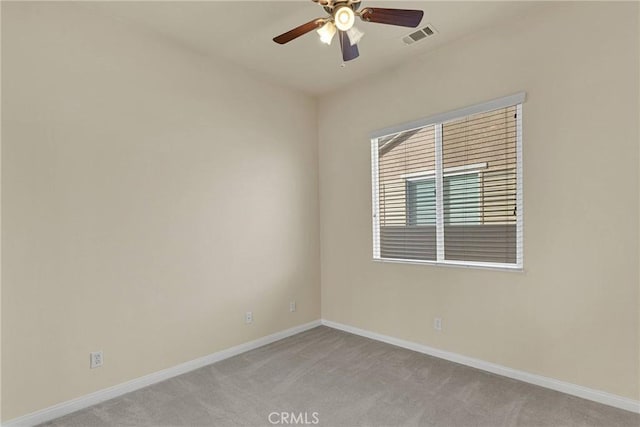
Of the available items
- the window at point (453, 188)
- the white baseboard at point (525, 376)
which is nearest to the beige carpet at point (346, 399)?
the white baseboard at point (525, 376)

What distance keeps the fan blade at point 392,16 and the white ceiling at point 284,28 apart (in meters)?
0.61

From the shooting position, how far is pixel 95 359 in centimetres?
244

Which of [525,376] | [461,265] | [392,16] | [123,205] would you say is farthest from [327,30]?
[525,376]

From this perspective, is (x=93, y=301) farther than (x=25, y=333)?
Yes

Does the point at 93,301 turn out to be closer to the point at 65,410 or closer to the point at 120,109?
the point at 65,410

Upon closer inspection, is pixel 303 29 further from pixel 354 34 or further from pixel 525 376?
pixel 525 376

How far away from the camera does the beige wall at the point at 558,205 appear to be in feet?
7.27

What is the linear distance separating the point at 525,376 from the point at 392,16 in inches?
113

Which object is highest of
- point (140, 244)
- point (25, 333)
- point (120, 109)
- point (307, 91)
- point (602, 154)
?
point (307, 91)

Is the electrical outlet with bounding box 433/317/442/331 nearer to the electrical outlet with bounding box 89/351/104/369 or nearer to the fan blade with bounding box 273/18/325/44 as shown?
the fan blade with bounding box 273/18/325/44

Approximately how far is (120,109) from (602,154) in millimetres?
3635

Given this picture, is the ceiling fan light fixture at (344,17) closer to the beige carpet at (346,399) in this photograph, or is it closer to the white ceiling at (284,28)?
the white ceiling at (284,28)

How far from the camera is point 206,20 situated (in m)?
2.59

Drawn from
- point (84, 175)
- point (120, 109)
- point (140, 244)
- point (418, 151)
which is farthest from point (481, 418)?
point (120, 109)
